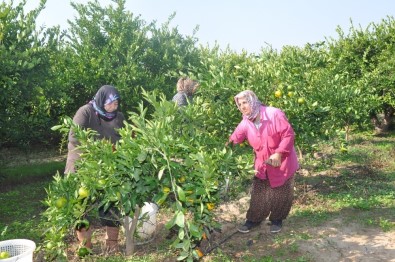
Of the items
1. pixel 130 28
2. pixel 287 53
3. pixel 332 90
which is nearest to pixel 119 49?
pixel 130 28

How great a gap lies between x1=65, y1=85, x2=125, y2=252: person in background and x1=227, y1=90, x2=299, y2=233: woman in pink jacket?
144 centimetres

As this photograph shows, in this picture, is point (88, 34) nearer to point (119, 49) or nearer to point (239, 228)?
point (119, 49)

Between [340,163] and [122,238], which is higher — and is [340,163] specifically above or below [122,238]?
above

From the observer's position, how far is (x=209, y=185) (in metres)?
3.12

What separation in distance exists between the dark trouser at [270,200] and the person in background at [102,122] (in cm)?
179

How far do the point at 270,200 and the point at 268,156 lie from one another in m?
0.62

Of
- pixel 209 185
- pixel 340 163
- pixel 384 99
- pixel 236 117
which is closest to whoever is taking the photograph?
pixel 209 185

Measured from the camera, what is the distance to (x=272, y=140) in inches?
180

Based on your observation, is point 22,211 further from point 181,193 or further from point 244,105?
point 181,193

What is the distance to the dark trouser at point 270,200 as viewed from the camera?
4.83 m

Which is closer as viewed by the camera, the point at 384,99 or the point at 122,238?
the point at 122,238

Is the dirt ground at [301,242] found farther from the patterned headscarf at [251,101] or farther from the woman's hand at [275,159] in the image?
the patterned headscarf at [251,101]

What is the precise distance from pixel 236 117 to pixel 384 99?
850cm

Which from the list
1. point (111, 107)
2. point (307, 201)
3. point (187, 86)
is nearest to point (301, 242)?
point (307, 201)
